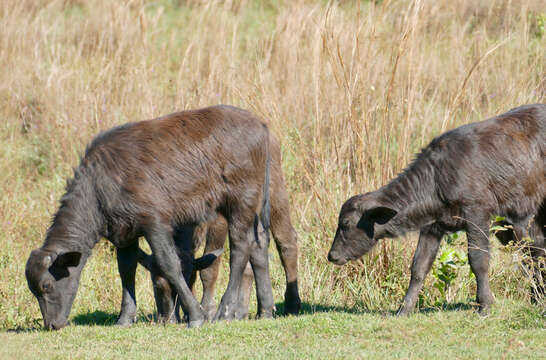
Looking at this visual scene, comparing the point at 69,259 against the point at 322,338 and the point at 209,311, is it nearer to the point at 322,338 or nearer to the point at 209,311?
the point at 209,311

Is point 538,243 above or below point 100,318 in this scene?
above

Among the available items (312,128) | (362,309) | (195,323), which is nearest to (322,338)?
(195,323)

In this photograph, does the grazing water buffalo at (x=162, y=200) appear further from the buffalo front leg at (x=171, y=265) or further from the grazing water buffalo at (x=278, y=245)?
the grazing water buffalo at (x=278, y=245)

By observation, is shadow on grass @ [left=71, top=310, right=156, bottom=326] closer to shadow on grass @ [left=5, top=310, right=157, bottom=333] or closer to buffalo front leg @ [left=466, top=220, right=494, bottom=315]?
shadow on grass @ [left=5, top=310, right=157, bottom=333]

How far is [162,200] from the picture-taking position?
7.96 m

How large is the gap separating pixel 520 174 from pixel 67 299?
5007 mm

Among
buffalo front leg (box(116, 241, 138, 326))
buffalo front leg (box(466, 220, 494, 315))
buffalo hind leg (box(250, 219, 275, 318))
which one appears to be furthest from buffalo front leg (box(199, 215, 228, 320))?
buffalo front leg (box(466, 220, 494, 315))

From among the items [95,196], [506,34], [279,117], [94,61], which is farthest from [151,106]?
[506,34]

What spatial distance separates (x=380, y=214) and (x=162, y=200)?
243 cm

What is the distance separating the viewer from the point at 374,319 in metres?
7.86

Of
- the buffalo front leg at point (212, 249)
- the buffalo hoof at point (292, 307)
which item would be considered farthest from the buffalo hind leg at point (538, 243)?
the buffalo front leg at point (212, 249)

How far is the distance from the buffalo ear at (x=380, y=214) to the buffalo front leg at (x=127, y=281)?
267 cm

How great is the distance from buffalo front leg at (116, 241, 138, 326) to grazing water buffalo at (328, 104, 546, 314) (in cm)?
227

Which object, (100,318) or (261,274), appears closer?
(261,274)
